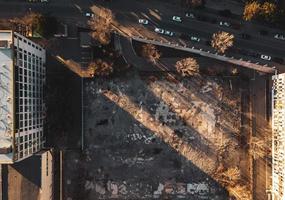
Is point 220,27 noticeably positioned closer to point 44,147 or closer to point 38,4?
point 38,4

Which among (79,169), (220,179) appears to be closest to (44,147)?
(79,169)

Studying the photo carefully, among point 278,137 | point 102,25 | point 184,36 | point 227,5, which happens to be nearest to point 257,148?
point 278,137

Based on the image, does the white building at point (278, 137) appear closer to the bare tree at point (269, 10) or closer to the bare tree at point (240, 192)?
the bare tree at point (240, 192)

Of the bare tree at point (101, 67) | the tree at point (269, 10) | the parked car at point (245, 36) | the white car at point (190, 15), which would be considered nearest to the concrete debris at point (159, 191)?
the bare tree at point (101, 67)

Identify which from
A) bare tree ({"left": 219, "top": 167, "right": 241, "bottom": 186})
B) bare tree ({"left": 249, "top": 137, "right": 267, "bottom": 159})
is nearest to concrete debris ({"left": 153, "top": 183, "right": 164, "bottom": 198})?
bare tree ({"left": 219, "top": 167, "right": 241, "bottom": 186})

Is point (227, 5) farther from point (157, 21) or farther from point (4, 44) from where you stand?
point (4, 44)

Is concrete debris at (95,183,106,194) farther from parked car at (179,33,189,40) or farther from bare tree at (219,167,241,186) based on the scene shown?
parked car at (179,33,189,40)
